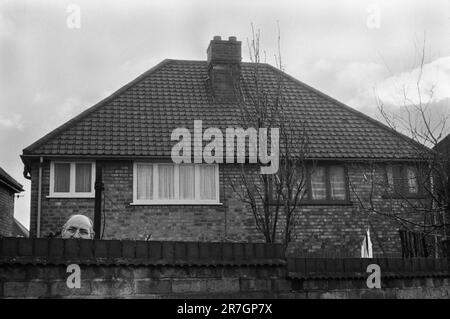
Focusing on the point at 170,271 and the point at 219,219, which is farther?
the point at 219,219

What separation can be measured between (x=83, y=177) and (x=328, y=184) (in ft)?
22.4

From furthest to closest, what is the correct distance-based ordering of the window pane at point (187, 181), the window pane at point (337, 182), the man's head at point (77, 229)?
1. the window pane at point (337, 182)
2. the window pane at point (187, 181)
3. the man's head at point (77, 229)

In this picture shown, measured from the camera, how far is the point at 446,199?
8.09m

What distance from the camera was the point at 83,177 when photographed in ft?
54.5

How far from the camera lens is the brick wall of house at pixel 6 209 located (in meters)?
22.0

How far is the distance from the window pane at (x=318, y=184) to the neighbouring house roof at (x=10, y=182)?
10.8 meters

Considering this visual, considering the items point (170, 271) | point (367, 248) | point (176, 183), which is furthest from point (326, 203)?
point (170, 271)

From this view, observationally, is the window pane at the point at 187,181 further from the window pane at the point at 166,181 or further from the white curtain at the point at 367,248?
the white curtain at the point at 367,248

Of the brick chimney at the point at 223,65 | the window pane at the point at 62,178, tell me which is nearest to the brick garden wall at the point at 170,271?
the window pane at the point at 62,178

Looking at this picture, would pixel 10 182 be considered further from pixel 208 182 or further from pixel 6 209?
pixel 208 182

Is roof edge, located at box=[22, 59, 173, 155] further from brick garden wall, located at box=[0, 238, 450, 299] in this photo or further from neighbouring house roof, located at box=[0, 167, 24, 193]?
brick garden wall, located at box=[0, 238, 450, 299]

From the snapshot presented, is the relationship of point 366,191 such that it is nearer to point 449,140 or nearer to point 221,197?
point 221,197

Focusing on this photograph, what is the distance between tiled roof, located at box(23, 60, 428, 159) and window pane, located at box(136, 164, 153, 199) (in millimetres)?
542

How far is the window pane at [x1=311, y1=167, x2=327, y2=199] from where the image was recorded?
17.4 metres
